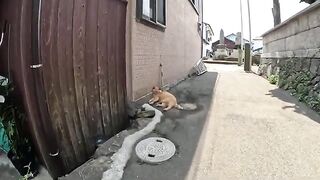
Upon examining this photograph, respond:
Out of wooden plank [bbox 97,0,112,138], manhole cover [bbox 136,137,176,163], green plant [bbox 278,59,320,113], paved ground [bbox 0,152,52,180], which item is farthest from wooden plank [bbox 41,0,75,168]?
green plant [bbox 278,59,320,113]

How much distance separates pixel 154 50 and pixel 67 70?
4067 millimetres

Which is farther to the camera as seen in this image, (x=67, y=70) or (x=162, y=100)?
(x=162, y=100)

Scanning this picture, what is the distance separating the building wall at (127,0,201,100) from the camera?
585 centimetres

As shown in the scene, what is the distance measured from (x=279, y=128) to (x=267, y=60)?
7.63m

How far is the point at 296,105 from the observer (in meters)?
6.86

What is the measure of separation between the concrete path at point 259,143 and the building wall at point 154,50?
1573 millimetres

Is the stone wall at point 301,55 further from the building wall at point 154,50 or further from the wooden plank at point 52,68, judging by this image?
the wooden plank at point 52,68

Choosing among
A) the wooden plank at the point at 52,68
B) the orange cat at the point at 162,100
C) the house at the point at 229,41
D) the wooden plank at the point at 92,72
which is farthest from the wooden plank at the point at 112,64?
the house at the point at 229,41

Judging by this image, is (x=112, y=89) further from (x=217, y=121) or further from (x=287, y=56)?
(x=287, y=56)

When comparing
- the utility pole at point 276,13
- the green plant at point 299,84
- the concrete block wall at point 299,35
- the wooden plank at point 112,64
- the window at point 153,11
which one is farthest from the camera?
the utility pole at point 276,13

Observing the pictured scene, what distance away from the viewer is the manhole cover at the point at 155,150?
4117 millimetres

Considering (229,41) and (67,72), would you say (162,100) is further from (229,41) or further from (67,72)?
(229,41)

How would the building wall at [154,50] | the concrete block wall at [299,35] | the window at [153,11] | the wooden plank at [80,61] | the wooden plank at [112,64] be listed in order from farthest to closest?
the concrete block wall at [299,35] < the window at [153,11] < the building wall at [154,50] < the wooden plank at [112,64] < the wooden plank at [80,61]

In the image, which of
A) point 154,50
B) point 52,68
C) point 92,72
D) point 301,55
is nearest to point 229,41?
point 301,55
